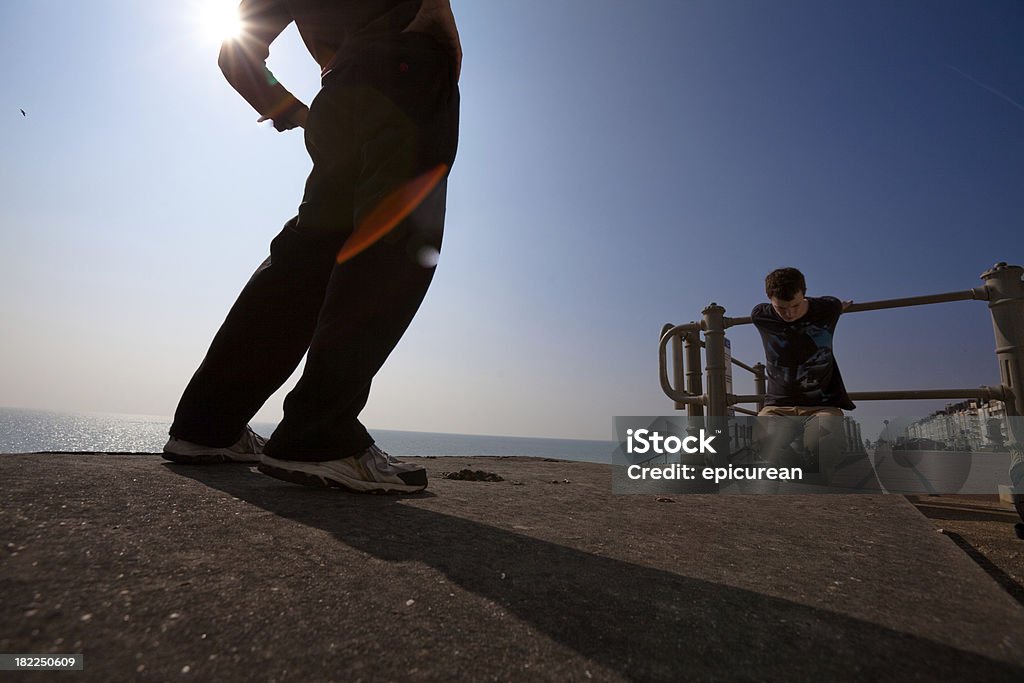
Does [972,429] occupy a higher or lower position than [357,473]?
higher

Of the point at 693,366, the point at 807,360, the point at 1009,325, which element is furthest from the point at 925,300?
the point at 693,366

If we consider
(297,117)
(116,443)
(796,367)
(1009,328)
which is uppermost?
(297,117)

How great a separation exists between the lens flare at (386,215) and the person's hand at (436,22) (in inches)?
17.7

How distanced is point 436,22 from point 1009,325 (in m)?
2.56

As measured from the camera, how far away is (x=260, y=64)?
1.65 m

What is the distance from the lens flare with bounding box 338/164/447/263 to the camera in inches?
47.8

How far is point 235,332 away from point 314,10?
1.02 m

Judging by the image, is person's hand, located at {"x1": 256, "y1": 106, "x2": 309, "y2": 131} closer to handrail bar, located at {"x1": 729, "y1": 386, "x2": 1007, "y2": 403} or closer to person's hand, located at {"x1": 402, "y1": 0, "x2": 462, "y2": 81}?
person's hand, located at {"x1": 402, "y1": 0, "x2": 462, "y2": 81}

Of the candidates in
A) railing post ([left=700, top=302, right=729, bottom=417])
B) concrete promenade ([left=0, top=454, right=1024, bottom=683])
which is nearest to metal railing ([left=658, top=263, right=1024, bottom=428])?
railing post ([left=700, top=302, right=729, bottom=417])

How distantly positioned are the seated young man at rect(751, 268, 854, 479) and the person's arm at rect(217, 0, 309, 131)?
8.40 feet

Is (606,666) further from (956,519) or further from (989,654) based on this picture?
(956,519)

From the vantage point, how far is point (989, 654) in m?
0.47

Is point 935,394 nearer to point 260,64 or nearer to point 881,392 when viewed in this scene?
point 881,392

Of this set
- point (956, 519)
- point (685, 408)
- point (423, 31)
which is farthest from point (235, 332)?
point (685, 408)
